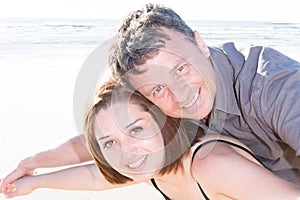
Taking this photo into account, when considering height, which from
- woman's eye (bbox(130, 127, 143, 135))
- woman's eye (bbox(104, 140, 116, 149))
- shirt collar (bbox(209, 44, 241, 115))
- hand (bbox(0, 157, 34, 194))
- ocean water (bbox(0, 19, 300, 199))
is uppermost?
shirt collar (bbox(209, 44, 241, 115))

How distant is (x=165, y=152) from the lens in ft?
7.89

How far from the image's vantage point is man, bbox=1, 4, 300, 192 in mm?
2301

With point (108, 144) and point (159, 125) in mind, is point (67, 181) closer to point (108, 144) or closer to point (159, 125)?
point (108, 144)

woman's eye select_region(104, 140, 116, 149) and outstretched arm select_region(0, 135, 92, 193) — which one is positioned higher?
woman's eye select_region(104, 140, 116, 149)

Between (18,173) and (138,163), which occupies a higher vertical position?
(138,163)

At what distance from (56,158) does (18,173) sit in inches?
8.8

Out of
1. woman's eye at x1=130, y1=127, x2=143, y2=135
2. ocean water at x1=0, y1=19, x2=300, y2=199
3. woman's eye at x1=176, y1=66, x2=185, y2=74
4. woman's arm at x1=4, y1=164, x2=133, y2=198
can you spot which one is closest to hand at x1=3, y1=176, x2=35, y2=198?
woman's arm at x1=4, y1=164, x2=133, y2=198

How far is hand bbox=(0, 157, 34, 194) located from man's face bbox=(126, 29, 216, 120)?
3.28ft

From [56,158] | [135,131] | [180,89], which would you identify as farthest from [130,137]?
[56,158]

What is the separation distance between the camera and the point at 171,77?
2346 mm

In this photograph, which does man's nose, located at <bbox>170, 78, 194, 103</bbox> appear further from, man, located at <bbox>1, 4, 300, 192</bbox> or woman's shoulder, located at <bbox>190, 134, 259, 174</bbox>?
woman's shoulder, located at <bbox>190, 134, 259, 174</bbox>

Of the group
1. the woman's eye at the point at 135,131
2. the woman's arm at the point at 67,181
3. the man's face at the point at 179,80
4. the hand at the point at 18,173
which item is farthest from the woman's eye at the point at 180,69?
the hand at the point at 18,173

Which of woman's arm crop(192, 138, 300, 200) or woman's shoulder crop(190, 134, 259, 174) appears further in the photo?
woman's shoulder crop(190, 134, 259, 174)

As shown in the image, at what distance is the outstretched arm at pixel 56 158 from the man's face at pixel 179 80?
782 mm
